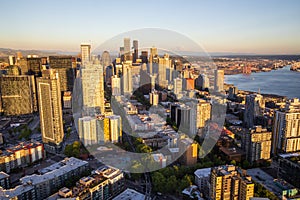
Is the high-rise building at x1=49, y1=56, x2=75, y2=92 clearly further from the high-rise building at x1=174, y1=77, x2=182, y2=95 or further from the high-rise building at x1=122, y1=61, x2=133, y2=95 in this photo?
the high-rise building at x1=174, y1=77, x2=182, y2=95

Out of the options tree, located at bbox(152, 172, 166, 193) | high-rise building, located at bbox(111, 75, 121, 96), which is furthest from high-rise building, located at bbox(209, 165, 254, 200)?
high-rise building, located at bbox(111, 75, 121, 96)

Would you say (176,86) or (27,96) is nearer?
(27,96)

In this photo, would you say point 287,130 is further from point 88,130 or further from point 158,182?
point 88,130

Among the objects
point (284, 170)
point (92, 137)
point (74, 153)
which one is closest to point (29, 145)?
point (74, 153)

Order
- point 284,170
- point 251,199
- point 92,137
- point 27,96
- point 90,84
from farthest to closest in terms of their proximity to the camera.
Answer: point 27,96 < point 90,84 < point 92,137 < point 284,170 < point 251,199

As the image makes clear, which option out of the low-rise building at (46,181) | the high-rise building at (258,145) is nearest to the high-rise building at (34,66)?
the low-rise building at (46,181)

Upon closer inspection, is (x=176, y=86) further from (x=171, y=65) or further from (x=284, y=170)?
(x=284, y=170)
